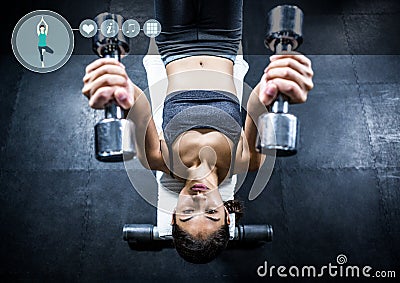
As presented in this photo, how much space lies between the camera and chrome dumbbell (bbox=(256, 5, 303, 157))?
1242 mm

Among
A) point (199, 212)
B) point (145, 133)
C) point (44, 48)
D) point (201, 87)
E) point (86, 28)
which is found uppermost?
point (86, 28)

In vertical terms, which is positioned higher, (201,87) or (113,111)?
(201,87)

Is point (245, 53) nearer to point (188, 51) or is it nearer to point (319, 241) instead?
point (188, 51)

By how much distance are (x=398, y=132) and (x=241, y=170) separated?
1.32 m

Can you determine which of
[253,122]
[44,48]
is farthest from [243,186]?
[44,48]

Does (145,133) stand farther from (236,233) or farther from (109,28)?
(236,233)

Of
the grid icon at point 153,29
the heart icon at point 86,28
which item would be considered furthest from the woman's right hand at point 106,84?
the heart icon at point 86,28

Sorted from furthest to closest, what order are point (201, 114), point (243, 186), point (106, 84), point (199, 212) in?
point (243, 186) < point (201, 114) < point (199, 212) < point (106, 84)

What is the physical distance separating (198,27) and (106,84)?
100 centimetres

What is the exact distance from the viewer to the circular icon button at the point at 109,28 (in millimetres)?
1276

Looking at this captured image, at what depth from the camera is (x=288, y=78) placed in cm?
122

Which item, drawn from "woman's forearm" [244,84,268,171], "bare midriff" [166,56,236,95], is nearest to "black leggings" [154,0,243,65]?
"bare midriff" [166,56,236,95]

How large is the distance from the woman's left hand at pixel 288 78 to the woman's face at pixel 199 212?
75 cm
